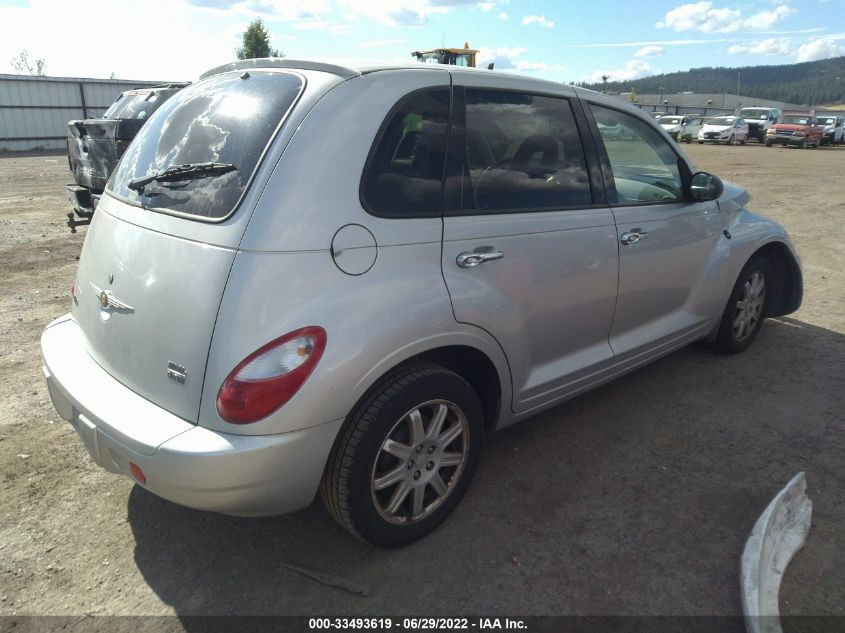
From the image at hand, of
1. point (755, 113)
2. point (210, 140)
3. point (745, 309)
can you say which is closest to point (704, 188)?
point (745, 309)

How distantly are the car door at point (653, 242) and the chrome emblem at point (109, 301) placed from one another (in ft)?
7.66

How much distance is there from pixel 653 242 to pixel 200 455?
2607 mm

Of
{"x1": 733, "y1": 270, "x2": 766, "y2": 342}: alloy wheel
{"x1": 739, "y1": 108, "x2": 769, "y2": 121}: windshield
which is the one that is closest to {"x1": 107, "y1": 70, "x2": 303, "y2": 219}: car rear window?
{"x1": 733, "y1": 270, "x2": 766, "y2": 342}: alloy wheel

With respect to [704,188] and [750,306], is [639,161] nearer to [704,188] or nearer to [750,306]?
[704,188]

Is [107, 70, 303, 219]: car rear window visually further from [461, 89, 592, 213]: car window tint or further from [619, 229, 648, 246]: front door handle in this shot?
[619, 229, 648, 246]: front door handle

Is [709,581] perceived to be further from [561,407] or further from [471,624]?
[561,407]

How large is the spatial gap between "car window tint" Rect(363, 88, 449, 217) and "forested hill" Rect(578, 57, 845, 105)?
131 meters

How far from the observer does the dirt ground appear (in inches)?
94.7

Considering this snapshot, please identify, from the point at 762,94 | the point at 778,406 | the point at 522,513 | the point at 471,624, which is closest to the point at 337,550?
the point at 471,624

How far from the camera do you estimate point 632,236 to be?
11.1 feet

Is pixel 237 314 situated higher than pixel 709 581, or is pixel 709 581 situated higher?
pixel 237 314

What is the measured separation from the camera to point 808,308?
18.9 feet

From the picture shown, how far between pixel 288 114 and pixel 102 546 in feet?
6.29

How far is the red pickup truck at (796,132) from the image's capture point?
30509mm
